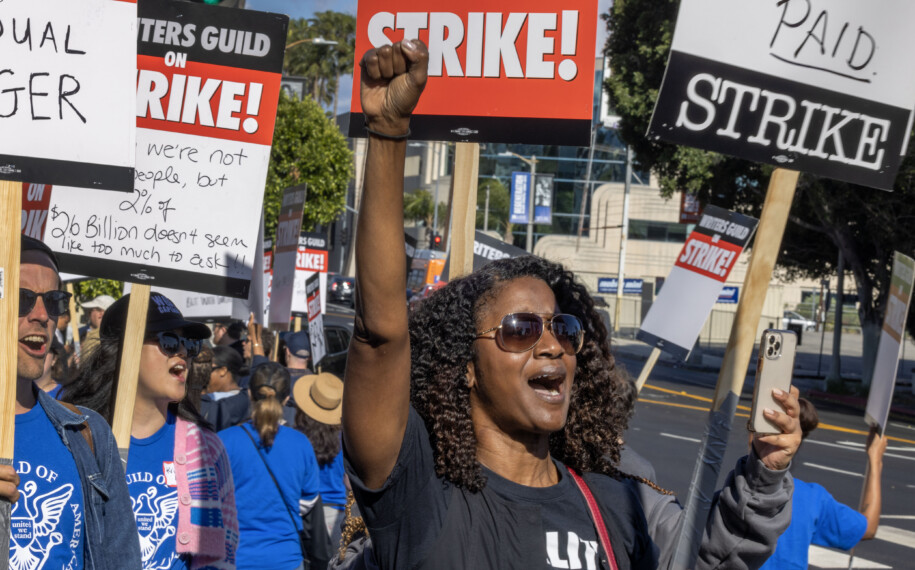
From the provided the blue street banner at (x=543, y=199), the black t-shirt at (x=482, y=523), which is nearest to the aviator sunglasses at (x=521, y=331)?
the black t-shirt at (x=482, y=523)

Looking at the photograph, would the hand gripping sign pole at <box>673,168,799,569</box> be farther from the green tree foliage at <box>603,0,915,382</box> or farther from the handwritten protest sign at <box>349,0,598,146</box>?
the green tree foliage at <box>603,0,915,382</box>

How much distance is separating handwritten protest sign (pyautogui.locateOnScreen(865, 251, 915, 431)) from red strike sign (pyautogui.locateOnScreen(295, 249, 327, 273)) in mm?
8160

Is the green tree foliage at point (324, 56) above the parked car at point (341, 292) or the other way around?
above

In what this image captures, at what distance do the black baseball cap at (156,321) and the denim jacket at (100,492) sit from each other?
1145mm

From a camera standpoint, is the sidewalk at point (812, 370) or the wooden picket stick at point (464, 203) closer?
the wooden picket stick at point (464, 203)

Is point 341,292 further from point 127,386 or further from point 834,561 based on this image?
point 127,386

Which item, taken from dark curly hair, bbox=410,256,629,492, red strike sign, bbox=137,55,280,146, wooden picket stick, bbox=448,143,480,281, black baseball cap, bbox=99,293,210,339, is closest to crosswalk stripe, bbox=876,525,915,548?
wooden picket stick, bbox=448,143,480,281

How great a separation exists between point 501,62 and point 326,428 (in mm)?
3037

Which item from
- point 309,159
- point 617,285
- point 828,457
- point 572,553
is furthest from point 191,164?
point 617,285

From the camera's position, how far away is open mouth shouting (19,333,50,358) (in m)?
2.90

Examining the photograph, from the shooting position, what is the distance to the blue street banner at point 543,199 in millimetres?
46091

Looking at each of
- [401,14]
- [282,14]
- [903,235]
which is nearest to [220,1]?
[282,14]

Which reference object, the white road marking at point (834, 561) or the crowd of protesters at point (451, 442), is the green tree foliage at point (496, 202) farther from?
the crowd of protesters at point (451, 442)

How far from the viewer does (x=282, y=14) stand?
4.16 metres
